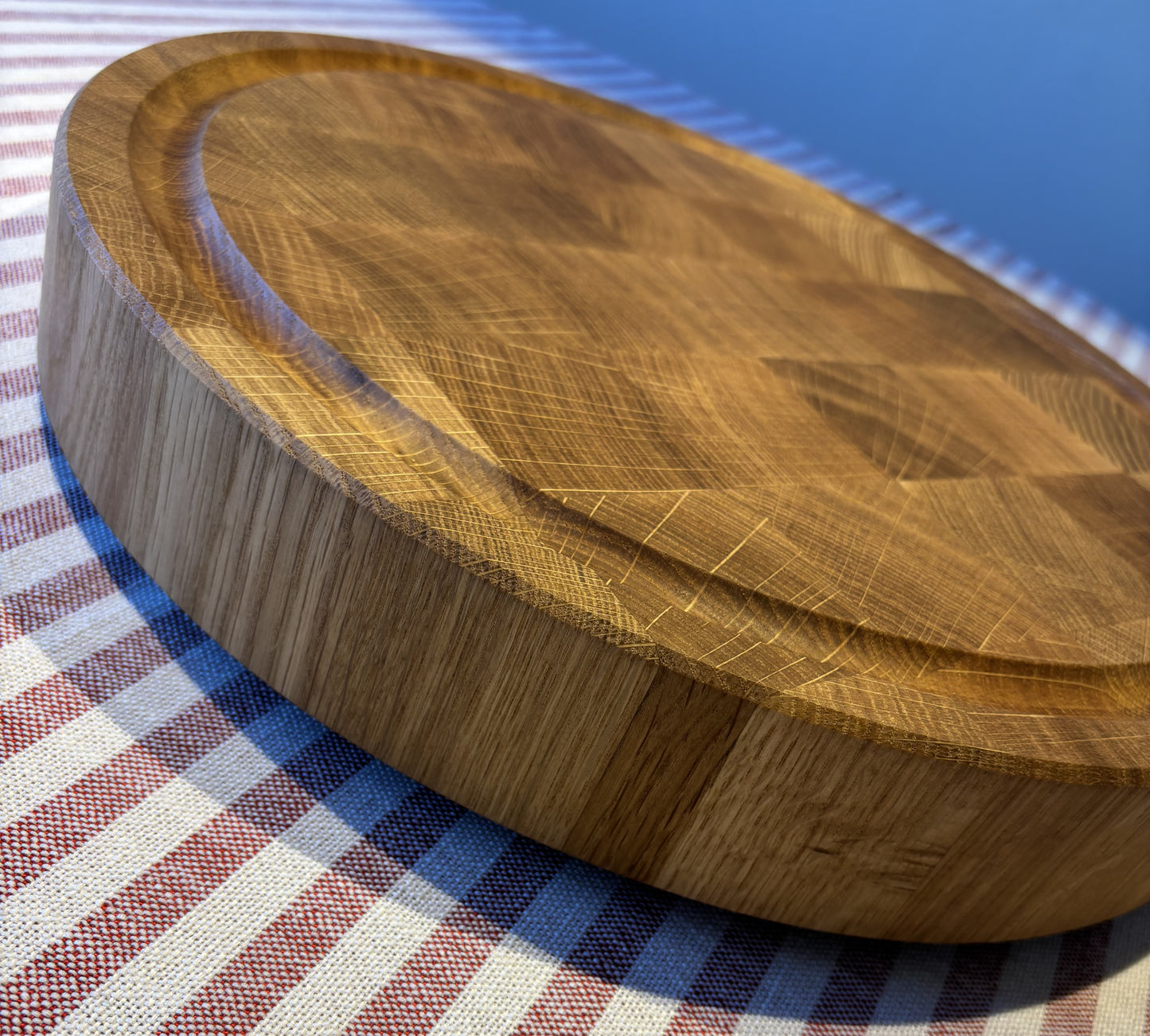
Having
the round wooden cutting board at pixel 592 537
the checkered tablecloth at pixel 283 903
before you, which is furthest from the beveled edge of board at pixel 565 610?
the checkered tablecloth at pixel 283 903

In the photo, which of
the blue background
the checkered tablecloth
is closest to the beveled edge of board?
the checkered tablecloth

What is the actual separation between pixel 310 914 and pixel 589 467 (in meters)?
0.25

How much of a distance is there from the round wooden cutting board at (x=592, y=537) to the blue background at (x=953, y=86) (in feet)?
5.31

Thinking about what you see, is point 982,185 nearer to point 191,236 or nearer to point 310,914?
point 191,236

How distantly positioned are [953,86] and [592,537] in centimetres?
209

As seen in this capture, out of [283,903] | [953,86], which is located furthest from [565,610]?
[953,86]

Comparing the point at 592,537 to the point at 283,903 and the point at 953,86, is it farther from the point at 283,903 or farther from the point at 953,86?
the point at 953,86

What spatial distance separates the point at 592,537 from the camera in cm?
50

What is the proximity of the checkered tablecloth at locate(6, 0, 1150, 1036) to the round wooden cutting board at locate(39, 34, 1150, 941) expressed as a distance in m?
0.05

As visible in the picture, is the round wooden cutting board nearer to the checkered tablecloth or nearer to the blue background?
the checkered tablecloth

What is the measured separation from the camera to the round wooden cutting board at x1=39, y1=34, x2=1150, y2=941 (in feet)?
1.52

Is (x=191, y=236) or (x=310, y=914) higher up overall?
(x=191, y=236)

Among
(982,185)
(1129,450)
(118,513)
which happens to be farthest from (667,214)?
(982,185)

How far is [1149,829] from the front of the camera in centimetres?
53
